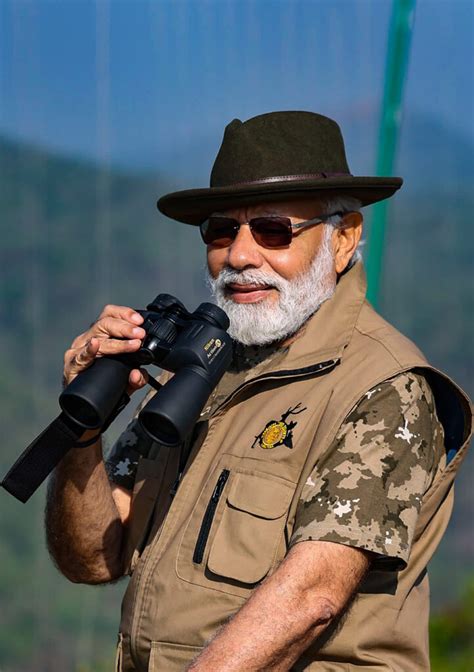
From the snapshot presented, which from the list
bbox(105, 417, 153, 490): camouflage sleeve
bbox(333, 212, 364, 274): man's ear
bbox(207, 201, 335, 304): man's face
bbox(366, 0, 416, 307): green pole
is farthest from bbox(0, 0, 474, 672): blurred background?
bbox(207, 201, 335, 304): man's face

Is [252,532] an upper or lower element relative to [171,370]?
lower

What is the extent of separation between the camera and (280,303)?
2.31 metres

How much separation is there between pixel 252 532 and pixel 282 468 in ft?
0.43

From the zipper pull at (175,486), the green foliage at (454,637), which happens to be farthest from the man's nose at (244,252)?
the green foliage at (454,637)

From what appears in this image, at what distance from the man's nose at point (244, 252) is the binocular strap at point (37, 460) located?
49 cm

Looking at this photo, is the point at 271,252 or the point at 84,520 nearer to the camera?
the point at 271,252

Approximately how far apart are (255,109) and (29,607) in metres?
2.63

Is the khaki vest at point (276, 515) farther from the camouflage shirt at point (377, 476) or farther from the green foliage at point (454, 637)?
the green foliage at point (454, 637)

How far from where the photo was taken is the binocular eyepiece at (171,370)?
1.92m

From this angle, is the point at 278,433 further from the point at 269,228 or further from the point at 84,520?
the point at 84,520

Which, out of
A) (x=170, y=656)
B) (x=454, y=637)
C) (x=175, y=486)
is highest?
(x=175, y=486)

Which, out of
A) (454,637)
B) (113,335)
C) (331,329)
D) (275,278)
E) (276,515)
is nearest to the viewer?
(276,515)

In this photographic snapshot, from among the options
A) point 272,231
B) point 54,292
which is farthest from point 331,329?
point 54,292

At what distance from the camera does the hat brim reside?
2258mm
